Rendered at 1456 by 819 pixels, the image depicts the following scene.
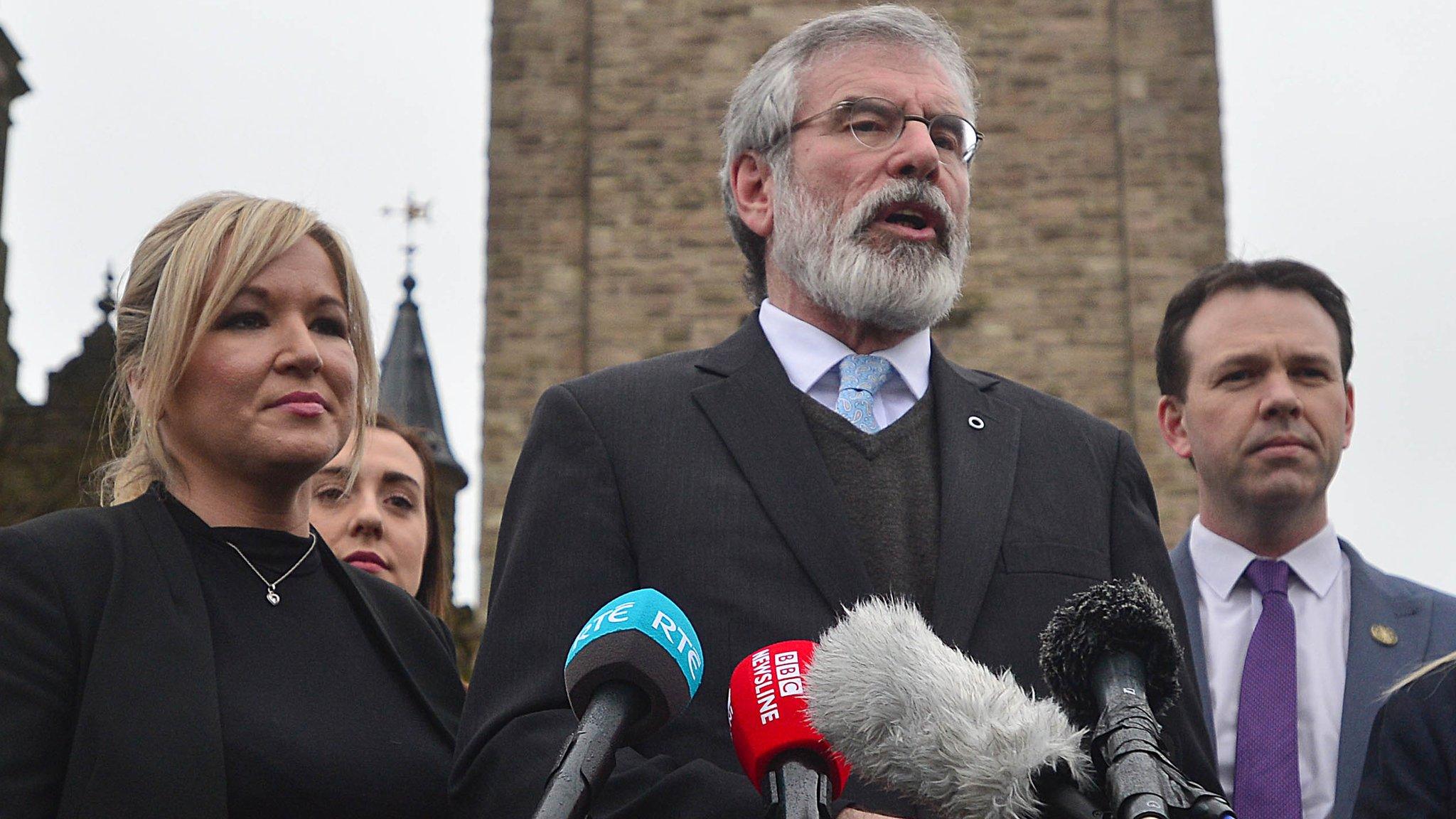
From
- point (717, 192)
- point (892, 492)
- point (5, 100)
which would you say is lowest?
point (892, 492)

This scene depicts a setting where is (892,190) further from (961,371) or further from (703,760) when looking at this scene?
(703,760)

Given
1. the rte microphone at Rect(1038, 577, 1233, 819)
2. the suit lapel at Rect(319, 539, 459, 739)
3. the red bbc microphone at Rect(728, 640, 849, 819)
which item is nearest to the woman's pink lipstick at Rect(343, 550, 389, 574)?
the suit lapel at Rect(319, 539, 459, 739)

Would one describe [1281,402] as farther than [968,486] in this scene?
Yes

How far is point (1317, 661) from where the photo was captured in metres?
4.54

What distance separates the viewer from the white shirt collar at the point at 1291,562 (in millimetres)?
4730

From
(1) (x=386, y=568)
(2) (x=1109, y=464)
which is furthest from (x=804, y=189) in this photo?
(1) (x=386, y=568)

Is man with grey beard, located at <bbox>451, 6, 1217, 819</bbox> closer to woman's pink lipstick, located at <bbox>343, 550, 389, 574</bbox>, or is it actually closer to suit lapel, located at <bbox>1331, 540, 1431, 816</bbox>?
suit lapel, located at <bbox>1331, 540, 1431, 816</bbox>

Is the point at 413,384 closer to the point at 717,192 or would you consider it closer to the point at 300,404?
the point at 717,192

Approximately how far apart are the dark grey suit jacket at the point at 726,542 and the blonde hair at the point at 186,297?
632 millimetres

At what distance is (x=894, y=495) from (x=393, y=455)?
2595 millimetres

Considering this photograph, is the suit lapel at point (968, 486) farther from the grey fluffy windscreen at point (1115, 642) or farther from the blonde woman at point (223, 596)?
the blonde woman at point (223, 596)

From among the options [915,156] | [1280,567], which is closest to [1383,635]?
[1280,567]

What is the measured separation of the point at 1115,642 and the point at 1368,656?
234 cm

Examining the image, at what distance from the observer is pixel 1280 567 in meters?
4.72
